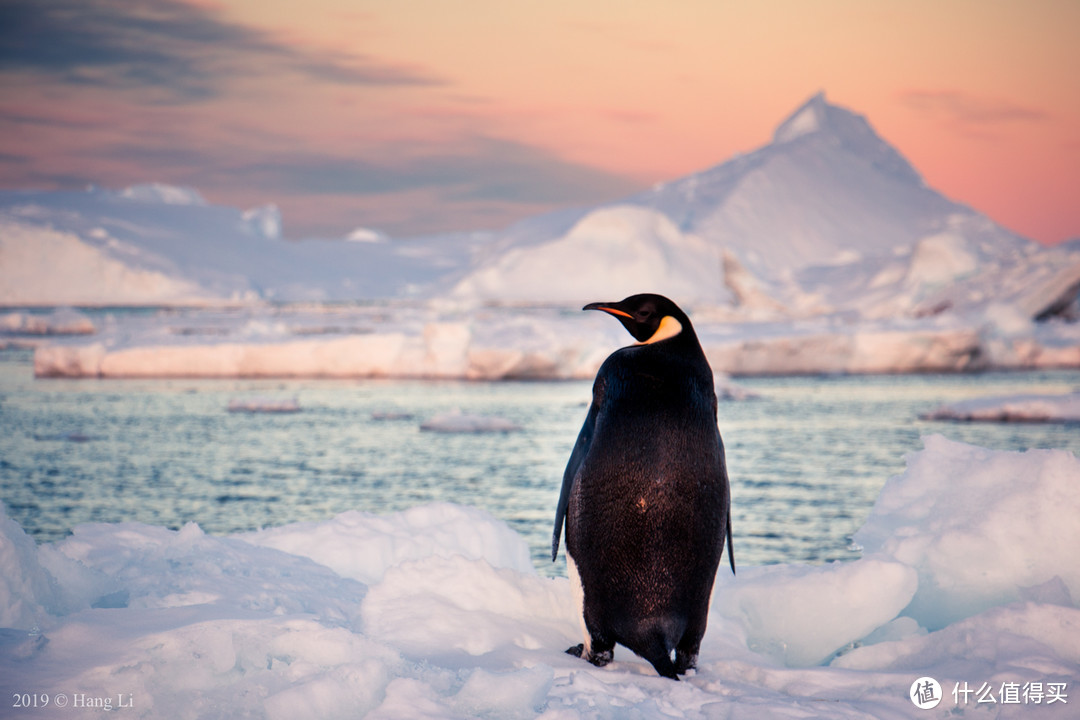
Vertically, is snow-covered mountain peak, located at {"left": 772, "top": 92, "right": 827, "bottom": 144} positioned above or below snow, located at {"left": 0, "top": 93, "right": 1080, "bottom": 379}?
above

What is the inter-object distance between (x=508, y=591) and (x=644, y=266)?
342ft

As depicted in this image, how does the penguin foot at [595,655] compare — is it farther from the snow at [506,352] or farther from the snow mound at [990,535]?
the snow at [506,352]

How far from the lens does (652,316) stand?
3.47 meters

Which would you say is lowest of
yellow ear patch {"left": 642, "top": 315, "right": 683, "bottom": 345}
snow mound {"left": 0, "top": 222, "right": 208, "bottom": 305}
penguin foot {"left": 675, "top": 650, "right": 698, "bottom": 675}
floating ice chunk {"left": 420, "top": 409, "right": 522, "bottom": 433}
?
snow mound {"left": 0, "top": 222, "right": 208, "bottom": 305}

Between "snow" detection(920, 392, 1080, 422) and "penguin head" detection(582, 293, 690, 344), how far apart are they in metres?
17.0

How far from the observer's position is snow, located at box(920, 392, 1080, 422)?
18547 mm

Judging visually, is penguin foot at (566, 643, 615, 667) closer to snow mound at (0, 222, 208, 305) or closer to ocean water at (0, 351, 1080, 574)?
ocean water at (0, 351, 1080, 574)

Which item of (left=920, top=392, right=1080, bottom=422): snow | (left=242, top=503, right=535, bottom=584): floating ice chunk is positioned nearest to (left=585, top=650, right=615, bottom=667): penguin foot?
(left=242, top=503, right=535, bottom=584): floating ice chunk

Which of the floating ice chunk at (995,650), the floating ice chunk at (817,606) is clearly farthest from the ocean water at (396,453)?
the floating ice chunk at (995,650)

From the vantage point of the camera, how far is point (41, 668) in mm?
2689

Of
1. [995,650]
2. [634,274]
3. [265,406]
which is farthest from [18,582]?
[634,274]

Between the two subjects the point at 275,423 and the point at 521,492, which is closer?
the point at 521,492

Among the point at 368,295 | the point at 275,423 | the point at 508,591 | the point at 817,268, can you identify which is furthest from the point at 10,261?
the point at 508,591

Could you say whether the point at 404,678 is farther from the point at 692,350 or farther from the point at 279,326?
the point at 279,326
